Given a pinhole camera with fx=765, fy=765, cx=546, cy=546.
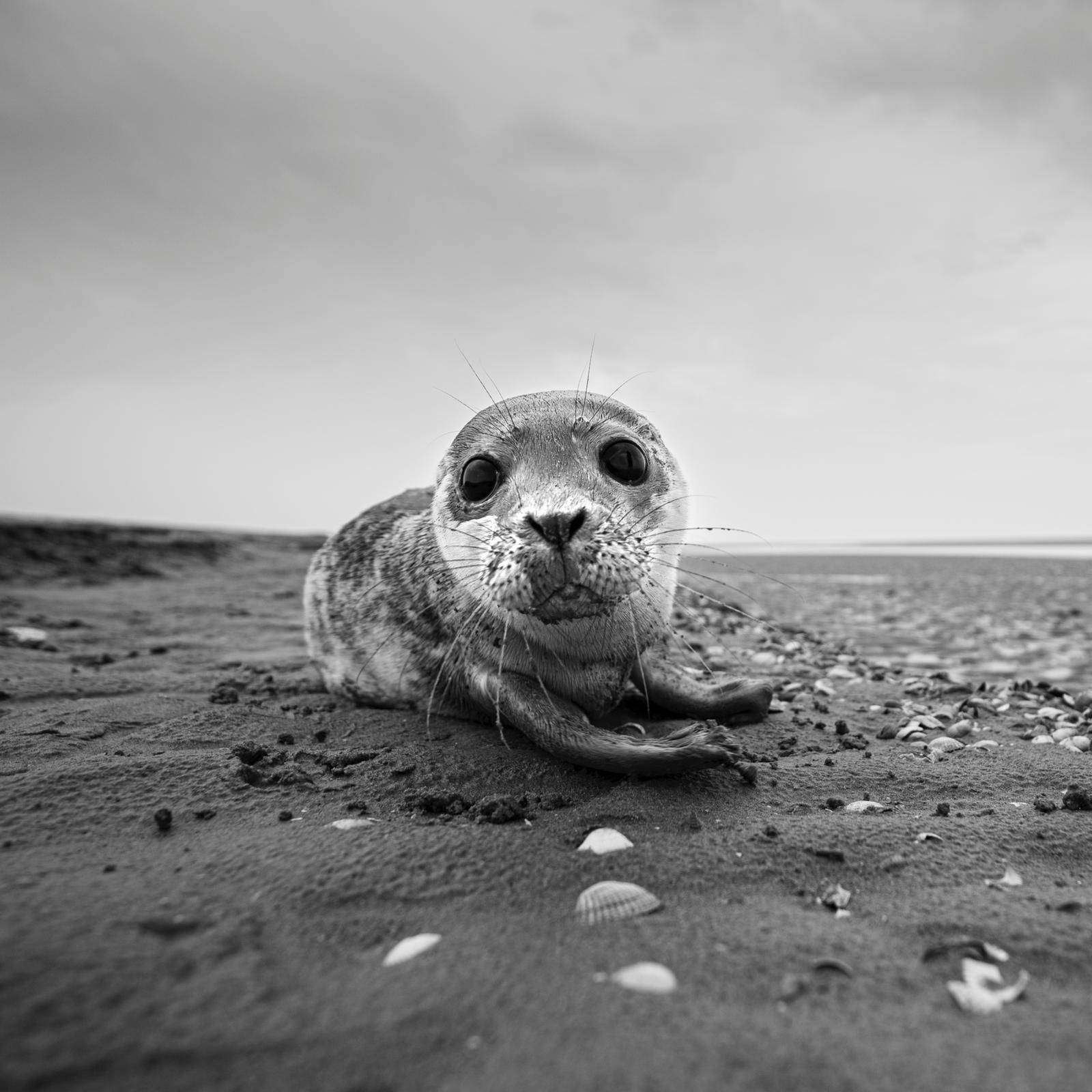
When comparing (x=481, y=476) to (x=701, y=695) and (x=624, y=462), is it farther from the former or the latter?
(x=701, y=695)

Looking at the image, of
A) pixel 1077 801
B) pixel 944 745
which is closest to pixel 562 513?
pixel 1077 801

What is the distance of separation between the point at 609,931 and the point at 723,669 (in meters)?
3.94

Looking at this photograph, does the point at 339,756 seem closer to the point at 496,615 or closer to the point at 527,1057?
the point at 496,615

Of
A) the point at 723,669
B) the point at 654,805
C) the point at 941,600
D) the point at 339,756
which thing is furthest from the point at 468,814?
the point at 941,600

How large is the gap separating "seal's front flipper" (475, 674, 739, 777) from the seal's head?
0.27 meters

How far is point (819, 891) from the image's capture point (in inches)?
81.4

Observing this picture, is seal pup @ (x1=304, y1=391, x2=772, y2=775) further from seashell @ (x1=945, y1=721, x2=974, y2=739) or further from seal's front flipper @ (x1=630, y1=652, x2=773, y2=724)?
seashell @ (x1=945, y1=721, x2=974, y2=739)

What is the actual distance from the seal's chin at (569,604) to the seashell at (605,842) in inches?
29.6

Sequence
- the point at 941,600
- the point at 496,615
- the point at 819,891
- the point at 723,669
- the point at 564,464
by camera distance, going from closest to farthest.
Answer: the point at 819,891
the point at 564,464
the point at 496,615
the point at 723,669
the point at 941,600

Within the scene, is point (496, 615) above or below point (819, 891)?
above

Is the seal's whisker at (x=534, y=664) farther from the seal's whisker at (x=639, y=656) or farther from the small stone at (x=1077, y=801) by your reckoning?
the small stone at (x=1077, y=801)

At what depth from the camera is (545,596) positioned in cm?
266

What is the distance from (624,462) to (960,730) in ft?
7.02

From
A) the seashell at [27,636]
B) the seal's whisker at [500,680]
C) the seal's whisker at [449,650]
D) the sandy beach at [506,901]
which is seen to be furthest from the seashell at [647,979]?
the seashell at [27,636]
